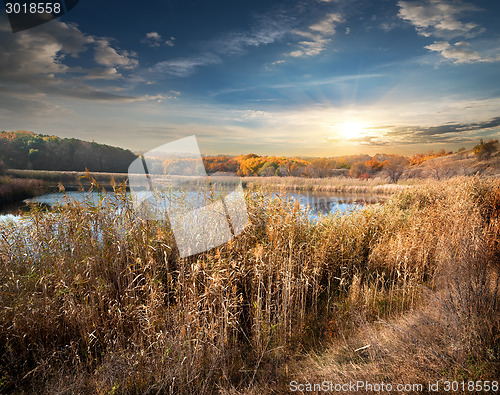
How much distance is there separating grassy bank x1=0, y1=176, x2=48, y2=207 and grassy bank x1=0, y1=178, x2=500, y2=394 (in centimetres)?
1436

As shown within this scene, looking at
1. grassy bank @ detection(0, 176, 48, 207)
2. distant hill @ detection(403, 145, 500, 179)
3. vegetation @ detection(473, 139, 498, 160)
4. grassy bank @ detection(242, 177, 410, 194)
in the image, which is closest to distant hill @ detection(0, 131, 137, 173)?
grassy bank @ detection(0, 176, 48, 207)

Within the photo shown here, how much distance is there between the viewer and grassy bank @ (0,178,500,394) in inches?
120

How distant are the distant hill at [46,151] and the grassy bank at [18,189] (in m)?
1.16

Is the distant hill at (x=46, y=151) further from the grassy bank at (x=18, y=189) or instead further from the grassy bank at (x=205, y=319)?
the grassy bank at (x=205, y=319)

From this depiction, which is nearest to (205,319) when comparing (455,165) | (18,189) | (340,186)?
(18,189)

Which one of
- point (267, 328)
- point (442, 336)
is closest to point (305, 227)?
point (267, 328)

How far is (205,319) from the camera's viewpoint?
370 centimetres

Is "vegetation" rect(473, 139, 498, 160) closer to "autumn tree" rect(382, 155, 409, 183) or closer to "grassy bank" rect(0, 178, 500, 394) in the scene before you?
"autumn tree" rect(382, 155, 409, 183)

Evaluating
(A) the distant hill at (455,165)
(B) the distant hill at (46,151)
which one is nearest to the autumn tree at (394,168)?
(A) the distant hill at (455,165)

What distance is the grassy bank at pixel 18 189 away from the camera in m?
15.9

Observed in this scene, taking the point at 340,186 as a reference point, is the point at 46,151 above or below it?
above

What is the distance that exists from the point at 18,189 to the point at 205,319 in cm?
1892

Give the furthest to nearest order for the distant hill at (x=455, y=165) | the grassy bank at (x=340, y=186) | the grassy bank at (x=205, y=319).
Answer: the distant hill at (x=455, y=165)
the grassy bank at (x=340, y=186)
the grassy bank at (x=205, y=319)

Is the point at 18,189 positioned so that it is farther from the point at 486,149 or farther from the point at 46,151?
the point at 486,149
